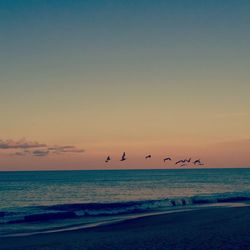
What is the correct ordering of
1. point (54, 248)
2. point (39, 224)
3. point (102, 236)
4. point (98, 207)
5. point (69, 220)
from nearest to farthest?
point (54, 248) < point (102, 236) < point (39, 224) < point (69, 220) < point (98, 207)

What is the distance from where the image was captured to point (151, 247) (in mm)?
21656

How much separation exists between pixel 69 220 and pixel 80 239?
Answer: 14.4 meters

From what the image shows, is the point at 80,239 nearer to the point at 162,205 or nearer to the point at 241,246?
the point at 241,246

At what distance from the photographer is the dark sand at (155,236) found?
2220 centimetres

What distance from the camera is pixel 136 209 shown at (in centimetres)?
4912

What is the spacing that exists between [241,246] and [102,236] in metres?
8.81

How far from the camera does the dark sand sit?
72.8ft

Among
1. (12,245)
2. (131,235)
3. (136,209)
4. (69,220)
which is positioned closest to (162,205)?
(136,209)

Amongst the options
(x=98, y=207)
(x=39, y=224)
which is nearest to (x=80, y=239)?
(x=39, y=224)

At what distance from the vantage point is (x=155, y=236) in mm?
25469

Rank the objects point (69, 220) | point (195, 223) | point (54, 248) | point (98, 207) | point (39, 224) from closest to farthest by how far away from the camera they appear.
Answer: point (54, 248) < point (195, 223) < point (39, 224) < point (69, 220) < point (98, 207)

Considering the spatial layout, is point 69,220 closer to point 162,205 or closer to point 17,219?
point 17,219

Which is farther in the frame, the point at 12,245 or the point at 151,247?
the point at 12,245

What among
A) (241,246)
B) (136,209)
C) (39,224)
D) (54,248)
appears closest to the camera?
(241,246)
